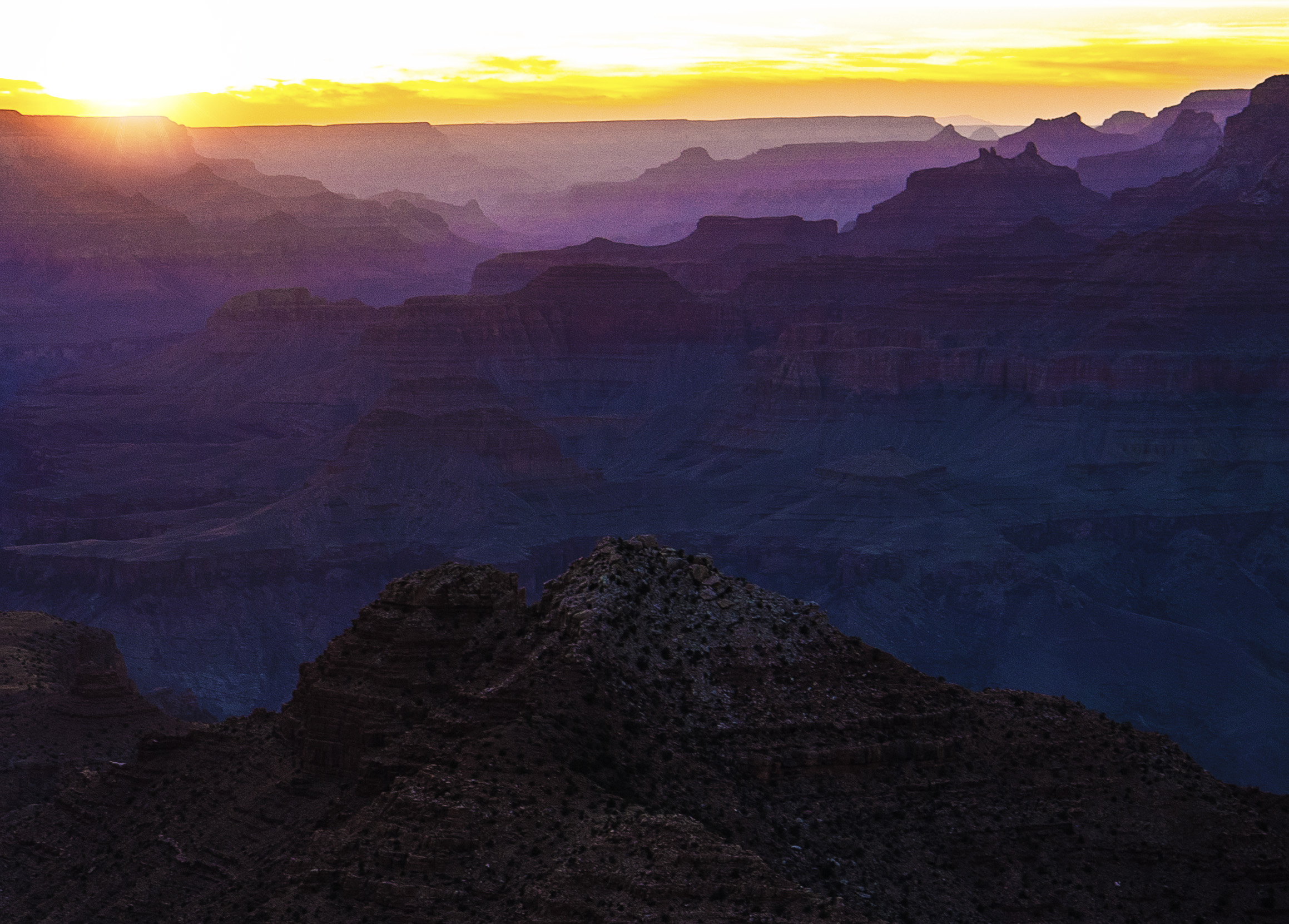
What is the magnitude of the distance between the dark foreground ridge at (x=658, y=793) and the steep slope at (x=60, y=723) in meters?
7.66

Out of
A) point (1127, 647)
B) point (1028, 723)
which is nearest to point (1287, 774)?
point (1127, 647)

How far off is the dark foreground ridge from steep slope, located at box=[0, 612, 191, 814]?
7.66m

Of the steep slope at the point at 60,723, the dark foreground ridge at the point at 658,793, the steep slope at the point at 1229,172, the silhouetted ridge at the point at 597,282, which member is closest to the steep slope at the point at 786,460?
the silhouetted ridge at the point at 597,282

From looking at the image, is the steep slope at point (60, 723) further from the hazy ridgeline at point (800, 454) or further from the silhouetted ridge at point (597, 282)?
the silhouetted ridge at point (597, 282)

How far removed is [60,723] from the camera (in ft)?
182

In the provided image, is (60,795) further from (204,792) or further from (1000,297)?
(1000,297)

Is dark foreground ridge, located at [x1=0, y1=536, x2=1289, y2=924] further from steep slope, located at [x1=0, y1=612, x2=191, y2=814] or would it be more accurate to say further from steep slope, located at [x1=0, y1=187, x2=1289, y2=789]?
steep slope, located at [x1=0, y1=187, x2=1289, y2=789]

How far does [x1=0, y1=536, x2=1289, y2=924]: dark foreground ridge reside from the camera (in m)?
32.1

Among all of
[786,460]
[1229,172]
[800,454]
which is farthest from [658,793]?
[1229,172]

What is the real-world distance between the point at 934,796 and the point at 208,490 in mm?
112236

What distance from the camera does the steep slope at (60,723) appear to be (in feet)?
172

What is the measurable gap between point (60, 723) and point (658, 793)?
85.9 ft

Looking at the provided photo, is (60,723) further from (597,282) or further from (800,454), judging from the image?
(597,282)

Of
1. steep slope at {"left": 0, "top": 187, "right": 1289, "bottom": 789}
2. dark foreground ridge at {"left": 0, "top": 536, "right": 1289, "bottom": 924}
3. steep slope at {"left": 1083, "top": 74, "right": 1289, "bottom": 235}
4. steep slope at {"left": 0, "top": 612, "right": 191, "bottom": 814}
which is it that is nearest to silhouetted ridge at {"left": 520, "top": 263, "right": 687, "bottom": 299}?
steep slope at {"left": 0, "top": 187, "right": 1289, "bottom": 789}
